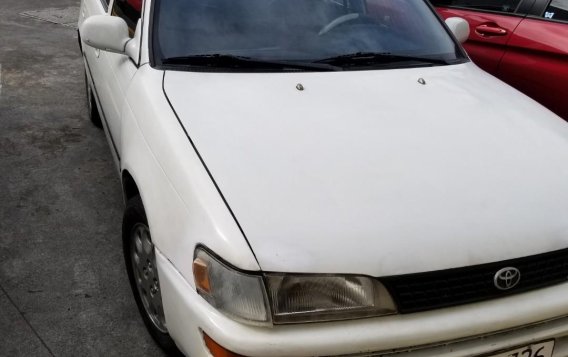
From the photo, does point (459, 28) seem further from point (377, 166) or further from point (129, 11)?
point (129, 11)

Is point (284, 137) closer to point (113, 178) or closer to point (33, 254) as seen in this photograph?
point (33, 254)

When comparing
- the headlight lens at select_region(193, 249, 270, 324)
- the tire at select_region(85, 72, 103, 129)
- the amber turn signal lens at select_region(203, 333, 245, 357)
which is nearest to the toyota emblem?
the headlight lens at select_region(193, 249, 270, 324)

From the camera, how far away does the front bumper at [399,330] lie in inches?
68.8

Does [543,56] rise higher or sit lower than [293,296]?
higher

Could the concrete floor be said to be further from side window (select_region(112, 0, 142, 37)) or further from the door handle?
the door handle

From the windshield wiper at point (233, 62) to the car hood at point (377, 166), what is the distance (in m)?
0.07

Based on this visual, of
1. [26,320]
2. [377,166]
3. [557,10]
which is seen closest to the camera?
[377,166]

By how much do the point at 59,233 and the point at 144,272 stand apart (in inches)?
→ 42.9

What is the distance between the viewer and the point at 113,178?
4020mm

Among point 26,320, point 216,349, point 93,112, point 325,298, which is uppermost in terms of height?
point 325,298

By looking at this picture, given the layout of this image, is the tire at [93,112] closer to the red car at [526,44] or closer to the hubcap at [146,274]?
the hubcap at [146,274]

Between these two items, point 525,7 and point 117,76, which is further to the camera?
point 525,7

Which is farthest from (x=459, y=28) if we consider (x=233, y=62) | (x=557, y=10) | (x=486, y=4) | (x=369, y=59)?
(x=233, y=62)

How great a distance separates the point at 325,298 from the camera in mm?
1787
